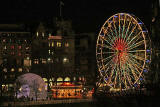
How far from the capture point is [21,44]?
348 ft

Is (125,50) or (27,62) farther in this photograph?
(27,62)

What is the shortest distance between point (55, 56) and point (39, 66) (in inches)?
247

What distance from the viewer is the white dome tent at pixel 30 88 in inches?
2442

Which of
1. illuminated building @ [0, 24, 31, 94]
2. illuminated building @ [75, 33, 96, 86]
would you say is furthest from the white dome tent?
illuminated building @ [0, 24, 31, 94]

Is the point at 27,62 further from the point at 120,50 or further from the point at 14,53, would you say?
the point at 120,50

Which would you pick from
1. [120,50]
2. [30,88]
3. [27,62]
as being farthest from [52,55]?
[120,50]

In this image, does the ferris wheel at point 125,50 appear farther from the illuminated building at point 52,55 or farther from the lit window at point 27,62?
the lit window at point 27,62

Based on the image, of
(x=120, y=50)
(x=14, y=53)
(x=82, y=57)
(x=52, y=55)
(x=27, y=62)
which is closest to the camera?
(x=120, y=50)

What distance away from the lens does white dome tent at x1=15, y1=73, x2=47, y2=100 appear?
2442 inches

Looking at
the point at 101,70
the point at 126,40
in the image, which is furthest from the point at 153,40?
the point at 101,70

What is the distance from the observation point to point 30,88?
2469 inches

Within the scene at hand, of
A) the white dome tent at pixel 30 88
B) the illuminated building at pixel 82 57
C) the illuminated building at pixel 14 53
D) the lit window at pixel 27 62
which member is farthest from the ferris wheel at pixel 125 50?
the illuminated building at pixel 14 53

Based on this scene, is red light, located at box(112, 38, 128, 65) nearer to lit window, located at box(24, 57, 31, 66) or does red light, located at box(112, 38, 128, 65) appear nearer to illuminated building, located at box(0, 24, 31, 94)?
illuminated building, located at box(0, 24, 31, 94)

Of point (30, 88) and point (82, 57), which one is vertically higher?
point (82, 57)
